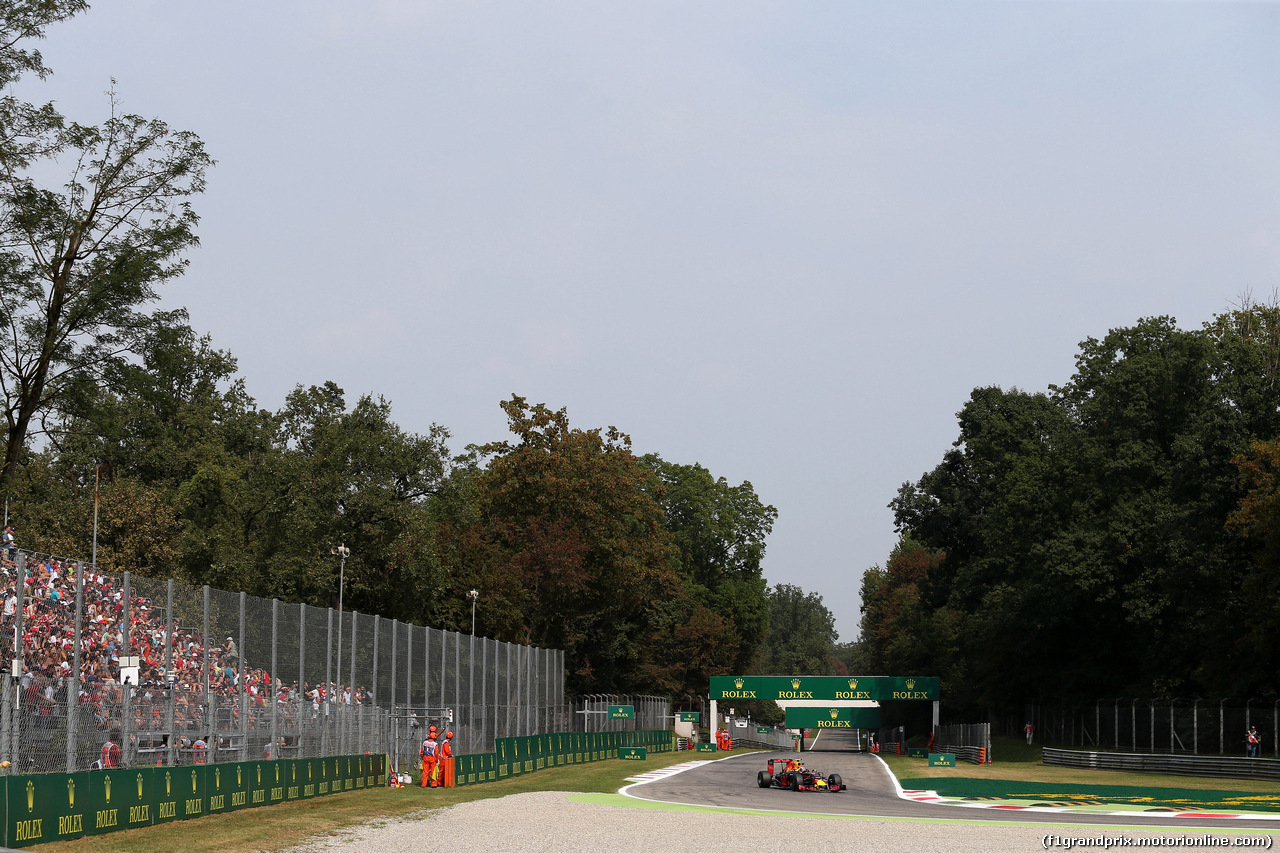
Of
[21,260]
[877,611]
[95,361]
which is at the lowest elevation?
[877,611]

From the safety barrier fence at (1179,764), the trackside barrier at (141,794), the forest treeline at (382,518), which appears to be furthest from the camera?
the forest treeline at (382,518)

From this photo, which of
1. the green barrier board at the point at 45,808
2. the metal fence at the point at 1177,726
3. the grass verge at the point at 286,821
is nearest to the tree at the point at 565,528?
the metal fence at the point at 1177,726

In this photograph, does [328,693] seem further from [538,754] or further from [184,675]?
[538,754]

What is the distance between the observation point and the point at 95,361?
26172 mm

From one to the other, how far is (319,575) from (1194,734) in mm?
37210

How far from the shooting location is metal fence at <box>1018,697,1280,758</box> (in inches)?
1633

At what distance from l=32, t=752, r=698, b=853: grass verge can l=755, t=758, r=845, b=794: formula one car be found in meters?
4.07

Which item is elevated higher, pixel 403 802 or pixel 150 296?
pixel 150 296

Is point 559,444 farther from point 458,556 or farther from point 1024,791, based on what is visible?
point 1024,791

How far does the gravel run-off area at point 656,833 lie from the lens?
52.6ft

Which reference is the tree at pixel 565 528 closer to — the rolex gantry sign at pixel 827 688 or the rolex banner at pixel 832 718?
the rolex gantry sign at pixel 827 688

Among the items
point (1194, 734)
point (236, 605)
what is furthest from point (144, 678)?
point (1194, 734)

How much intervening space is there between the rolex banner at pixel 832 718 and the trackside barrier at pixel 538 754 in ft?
139

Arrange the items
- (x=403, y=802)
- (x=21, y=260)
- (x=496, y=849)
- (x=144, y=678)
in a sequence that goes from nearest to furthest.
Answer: (x=496, y=849), (x=144, y=678), (x=403, y=802), (x=21, y=260)
